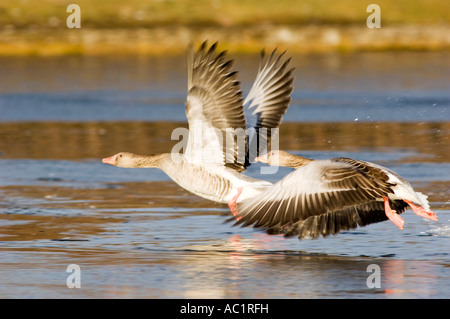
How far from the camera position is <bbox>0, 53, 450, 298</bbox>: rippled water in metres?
8.20

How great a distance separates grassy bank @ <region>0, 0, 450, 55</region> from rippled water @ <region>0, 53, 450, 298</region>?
14005 mm

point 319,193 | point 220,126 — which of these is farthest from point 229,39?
point 319,193

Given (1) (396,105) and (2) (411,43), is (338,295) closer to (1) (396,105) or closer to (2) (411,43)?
(1) (396,105)

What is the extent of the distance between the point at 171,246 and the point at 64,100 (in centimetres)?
1665

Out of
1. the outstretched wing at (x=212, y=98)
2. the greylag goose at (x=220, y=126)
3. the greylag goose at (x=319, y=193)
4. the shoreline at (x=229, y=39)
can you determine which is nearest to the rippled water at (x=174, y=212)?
the greylag goose at (x=319, y=193)

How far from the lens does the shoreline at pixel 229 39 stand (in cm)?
4047

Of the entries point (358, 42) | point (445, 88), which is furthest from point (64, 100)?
point (358, 42)

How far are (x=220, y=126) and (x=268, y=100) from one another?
167 centimetres

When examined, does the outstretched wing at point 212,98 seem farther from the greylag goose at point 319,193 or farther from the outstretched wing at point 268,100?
the outstretched wing at point 268,100

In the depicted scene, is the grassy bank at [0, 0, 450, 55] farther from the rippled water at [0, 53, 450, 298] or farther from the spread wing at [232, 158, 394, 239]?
the spread wing at [232, 158, 394, 239]

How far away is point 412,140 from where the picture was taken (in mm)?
17531

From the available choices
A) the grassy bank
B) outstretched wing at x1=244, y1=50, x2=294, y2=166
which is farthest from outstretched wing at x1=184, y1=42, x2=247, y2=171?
the grassy bank

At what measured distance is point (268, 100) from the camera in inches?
442
